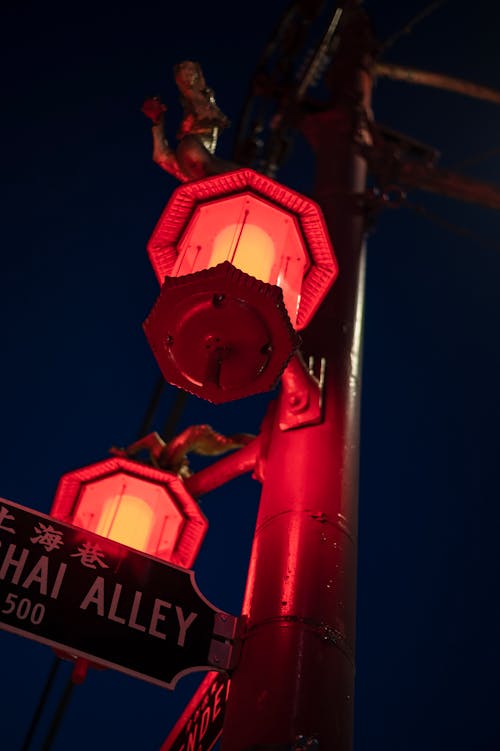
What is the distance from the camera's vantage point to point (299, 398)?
3.93 meters

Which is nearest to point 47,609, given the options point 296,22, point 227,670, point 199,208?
point 227,670

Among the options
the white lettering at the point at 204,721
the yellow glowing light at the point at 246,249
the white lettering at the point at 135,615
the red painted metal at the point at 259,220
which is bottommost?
the white lettering at the point at 204,721

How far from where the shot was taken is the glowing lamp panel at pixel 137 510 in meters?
4.52

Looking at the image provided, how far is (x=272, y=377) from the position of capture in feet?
10.9

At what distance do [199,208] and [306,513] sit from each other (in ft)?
5.85

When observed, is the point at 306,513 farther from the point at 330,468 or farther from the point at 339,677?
the point at 339,677

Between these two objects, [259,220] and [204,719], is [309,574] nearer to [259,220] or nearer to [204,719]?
[204,719]

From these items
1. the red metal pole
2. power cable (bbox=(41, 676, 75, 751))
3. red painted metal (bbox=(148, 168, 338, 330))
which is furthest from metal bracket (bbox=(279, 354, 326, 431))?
power cable (bbox=(41, 676, 75, 751))

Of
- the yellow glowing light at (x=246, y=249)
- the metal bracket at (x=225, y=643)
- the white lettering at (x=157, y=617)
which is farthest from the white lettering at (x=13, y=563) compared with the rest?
the yellow glowing light at (x=246, y=249)

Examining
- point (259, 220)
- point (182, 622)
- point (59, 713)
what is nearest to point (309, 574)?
point (182, 622)

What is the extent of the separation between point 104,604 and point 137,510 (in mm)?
1672

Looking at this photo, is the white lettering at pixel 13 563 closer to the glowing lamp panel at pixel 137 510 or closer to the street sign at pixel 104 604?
the street sign at pixel 104 604

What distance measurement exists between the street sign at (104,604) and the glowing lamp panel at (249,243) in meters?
1.47

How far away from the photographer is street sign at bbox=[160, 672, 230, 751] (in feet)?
9.83
